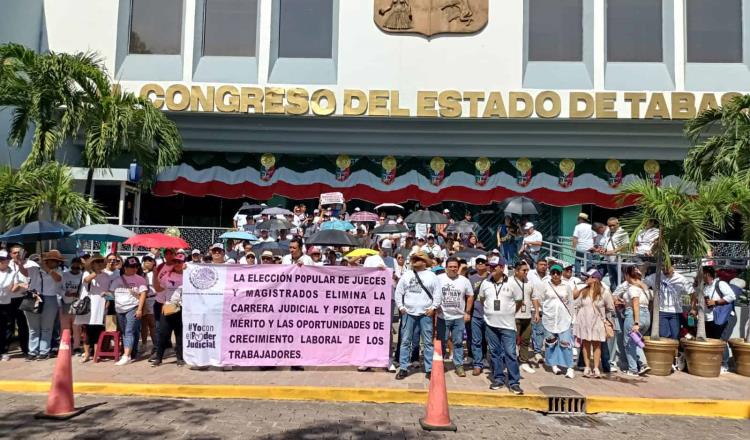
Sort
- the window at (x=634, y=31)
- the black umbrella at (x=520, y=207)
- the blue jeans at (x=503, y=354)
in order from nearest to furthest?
the blue jeans at (x=503, y=354)
the black umbrella at (x=520, y=207)
the window at (x=634, y=31)

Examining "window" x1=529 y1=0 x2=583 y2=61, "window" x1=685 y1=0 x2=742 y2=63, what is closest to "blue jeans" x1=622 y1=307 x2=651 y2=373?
"window" x1=529 y1=0 x2=583 y2=61

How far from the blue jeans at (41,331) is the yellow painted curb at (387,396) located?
161 cm

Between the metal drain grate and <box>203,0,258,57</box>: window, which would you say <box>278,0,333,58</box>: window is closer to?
<box>203,0,258,57</box>: window

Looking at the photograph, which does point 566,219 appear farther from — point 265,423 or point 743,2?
point 265,423

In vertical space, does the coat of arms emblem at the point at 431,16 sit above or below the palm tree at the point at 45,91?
above

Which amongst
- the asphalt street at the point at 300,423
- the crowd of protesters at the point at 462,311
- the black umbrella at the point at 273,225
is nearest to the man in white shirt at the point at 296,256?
the crowd of protesters at the point at 462,311

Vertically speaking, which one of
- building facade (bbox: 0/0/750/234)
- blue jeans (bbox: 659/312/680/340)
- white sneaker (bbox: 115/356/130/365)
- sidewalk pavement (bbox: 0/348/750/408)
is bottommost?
sidewalk pavement (bbox: 0/348/750/408)

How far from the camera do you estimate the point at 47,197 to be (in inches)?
404

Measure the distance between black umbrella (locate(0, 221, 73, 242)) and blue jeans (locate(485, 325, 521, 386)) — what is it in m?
7.73

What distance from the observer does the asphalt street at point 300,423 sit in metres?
5.75

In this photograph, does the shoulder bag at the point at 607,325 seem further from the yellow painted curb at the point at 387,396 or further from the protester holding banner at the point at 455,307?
the protester holding banner at the point at 455,307

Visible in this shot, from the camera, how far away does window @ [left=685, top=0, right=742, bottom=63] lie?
56.1 feet

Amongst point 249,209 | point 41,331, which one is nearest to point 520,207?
point 249,209

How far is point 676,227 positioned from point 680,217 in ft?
0.72
